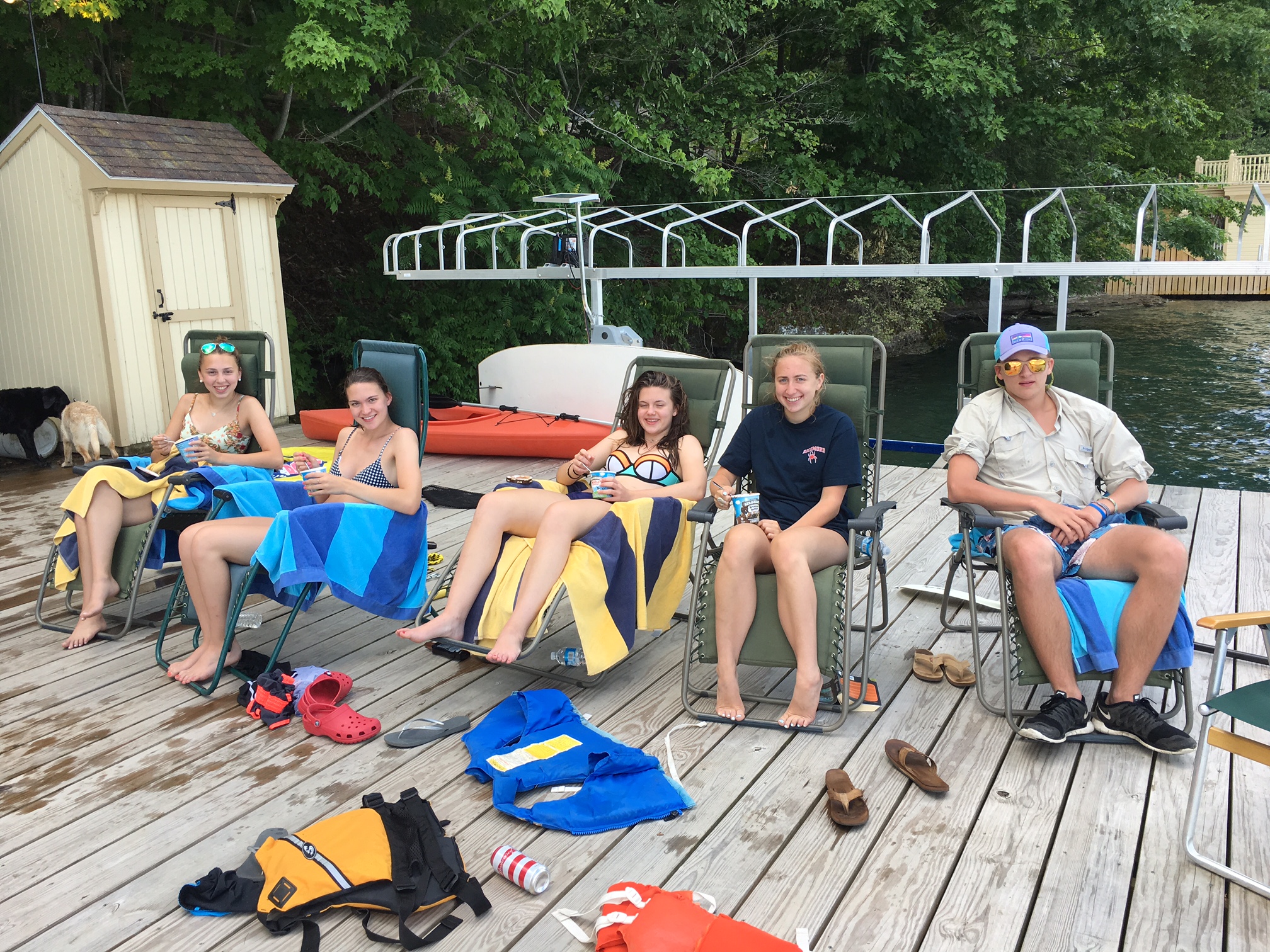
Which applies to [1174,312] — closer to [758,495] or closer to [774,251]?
[774,251]

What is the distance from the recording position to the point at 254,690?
10.6ft

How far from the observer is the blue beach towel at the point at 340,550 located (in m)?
3.28

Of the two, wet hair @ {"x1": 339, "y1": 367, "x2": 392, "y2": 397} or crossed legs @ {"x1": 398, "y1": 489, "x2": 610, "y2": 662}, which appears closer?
crossed legs @ {"x1": 398, "y1": 489, "x2": 610, "y2": 662}

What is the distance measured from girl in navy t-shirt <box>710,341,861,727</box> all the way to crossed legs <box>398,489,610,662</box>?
50 centimetres

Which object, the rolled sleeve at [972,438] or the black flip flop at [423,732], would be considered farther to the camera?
the rolled sleeve at [972,438]

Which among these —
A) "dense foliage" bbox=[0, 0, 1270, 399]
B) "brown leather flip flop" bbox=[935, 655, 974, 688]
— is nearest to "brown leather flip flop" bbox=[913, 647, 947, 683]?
"brown leather flip flop" bbox=[935, 655, 974, 688]

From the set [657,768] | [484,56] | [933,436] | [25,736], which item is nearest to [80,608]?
[25,736]

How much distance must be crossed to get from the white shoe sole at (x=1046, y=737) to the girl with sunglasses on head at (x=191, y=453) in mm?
2992

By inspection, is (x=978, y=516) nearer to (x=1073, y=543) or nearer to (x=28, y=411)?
(x=1073, y=543)

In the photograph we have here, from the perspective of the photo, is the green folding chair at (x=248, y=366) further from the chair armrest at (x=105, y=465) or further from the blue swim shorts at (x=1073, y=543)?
the blue swim shorts at (x=1073, y=543)

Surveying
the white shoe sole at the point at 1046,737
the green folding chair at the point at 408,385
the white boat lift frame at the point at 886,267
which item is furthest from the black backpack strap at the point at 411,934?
the white boat lift frame at the point at 886,267

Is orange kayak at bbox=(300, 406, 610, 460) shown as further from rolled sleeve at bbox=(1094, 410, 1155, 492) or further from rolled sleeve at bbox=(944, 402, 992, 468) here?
rolled sleeve at bbox=(1094, 410, 1155, 492)

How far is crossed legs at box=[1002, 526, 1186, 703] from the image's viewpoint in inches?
110

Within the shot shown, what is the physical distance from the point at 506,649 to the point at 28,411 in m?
5.82
